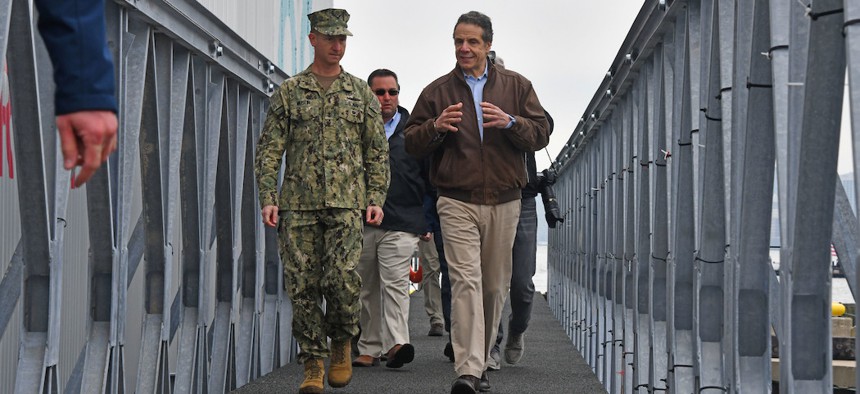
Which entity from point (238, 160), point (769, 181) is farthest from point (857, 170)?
point (238, 160)

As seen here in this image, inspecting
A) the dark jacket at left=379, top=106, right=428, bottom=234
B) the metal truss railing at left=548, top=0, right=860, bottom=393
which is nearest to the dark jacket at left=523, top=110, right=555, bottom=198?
the metal truss railing at left=548, top=0, right=860, bottom=393

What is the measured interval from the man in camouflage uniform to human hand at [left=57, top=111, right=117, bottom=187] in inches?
190

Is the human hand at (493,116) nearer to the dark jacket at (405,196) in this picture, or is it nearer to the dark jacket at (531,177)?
the dark jacket at (531,177)

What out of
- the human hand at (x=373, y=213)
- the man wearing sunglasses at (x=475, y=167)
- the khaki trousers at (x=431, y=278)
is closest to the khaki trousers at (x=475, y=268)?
the man wearing sunglasses at (x=475, y=167)

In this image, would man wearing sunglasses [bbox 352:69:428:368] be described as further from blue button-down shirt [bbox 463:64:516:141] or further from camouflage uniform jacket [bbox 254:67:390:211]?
camouflage uniform jacket [bbox 254:67:390:211]

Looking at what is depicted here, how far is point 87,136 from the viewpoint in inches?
84.9

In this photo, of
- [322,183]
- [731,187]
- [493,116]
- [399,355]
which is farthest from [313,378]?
[731,187]

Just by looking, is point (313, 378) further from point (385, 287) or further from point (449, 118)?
point (385, 287)

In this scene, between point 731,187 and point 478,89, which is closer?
point 731,187

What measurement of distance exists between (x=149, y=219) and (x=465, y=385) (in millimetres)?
1652

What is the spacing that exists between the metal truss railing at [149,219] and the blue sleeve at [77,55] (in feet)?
7.26

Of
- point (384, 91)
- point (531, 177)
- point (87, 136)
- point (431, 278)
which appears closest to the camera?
point (87, 136)

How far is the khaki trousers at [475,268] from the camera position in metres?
7.31

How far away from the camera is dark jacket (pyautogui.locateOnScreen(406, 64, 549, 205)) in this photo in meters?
7.46
